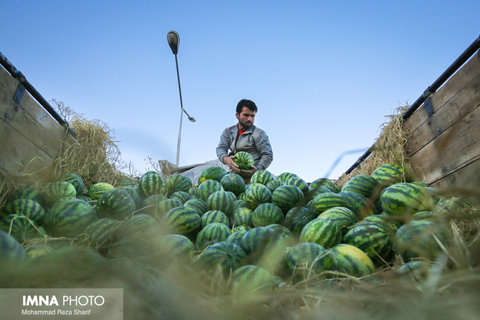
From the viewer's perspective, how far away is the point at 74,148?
11.4ft

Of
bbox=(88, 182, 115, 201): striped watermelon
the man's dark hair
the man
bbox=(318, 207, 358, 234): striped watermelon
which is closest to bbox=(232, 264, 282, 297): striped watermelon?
bbox=(318, 207, 358, 234): striped watermelon

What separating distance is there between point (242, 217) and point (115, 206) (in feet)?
3.35

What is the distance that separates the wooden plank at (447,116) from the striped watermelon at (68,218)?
262 cm

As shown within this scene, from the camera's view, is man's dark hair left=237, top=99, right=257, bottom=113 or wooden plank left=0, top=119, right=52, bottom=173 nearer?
wooden plank left=0, top=119, right=52, bottom=173

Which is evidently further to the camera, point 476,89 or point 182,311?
point 476,89

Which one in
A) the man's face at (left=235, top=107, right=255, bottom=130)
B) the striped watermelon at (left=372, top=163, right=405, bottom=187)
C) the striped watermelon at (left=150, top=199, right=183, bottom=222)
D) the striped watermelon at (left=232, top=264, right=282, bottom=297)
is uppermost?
the man's face at (left=235, top=107, right=255, bottom=130)

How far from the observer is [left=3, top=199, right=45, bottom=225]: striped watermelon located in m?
2.02

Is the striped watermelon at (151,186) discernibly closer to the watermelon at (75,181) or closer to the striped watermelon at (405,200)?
the watermelon at (75,181)

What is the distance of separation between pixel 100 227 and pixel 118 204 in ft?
1.50

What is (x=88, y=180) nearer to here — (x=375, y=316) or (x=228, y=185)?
(x=228, y=185)

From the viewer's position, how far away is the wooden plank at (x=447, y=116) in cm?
220

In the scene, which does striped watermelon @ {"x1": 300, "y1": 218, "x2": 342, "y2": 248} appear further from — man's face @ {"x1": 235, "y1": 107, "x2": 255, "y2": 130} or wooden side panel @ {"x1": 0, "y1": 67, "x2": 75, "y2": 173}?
man's face @ {"x1": 235, "y1": 107, "x2": 255, "y2": 130}

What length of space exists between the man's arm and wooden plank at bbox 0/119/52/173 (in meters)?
4.07

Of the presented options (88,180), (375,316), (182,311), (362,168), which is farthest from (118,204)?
(362,168)
